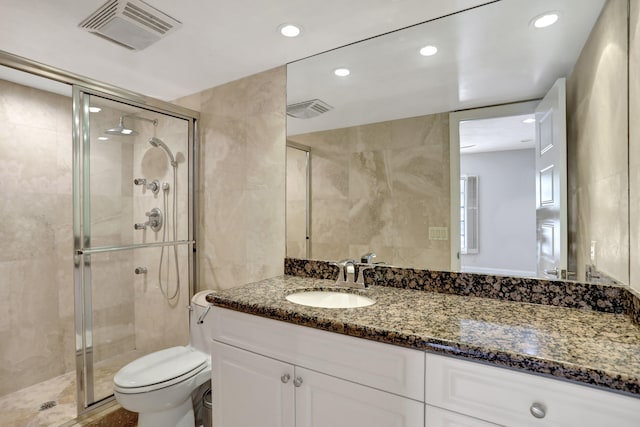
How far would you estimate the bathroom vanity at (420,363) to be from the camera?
32.1 inches

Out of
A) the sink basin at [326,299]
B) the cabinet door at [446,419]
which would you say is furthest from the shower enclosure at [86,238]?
the cabinet door at [446,419]

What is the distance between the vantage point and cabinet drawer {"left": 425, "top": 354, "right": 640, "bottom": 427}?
78 centimetres

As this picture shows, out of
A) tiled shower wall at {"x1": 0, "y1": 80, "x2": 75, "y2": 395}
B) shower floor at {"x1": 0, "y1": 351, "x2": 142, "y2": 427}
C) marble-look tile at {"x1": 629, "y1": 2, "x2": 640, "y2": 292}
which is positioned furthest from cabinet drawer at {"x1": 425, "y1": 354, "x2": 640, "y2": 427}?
tiled shower wall at {"x1": 0, "y1": 80, "x2": 75, "y2": 395}

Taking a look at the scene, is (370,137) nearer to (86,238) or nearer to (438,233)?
(438,233)

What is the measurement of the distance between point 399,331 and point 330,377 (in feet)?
1.03

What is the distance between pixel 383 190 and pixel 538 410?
108 cm

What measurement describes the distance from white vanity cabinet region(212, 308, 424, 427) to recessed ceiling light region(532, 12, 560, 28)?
137 cm

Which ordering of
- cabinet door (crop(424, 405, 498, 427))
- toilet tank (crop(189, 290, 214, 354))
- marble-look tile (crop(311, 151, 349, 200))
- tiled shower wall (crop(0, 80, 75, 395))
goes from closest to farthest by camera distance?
cabinet door (crop(424, 405, 498, 427)), marble-look tile (crop(311, 151, 349, 200)), toilet tank (crop(189, 290, 214, 354)), tiled shower wall (crop(0, 80, 75, 395))

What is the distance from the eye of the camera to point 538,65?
1.36 m

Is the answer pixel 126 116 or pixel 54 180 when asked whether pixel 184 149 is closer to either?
pixel 126 116

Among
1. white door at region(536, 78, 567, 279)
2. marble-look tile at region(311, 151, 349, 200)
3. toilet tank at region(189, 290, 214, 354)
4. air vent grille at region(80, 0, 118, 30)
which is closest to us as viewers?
white door at region(536, 78, 567, 279)

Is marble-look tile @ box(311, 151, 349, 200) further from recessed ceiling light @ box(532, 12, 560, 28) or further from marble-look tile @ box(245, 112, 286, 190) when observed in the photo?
recessed ceiling light @ box(532, 12, 560, 28)

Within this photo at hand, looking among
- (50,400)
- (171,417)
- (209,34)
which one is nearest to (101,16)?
(209,34)

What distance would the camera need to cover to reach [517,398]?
33.9 inches
